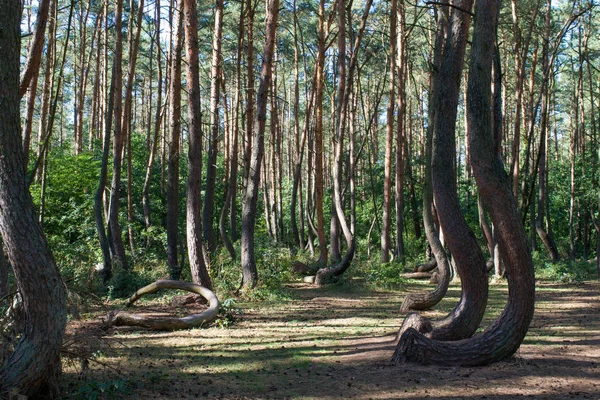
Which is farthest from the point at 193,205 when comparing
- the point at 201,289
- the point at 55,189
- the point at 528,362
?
the point at 55,189

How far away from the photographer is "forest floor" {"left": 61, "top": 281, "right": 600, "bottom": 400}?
537cm

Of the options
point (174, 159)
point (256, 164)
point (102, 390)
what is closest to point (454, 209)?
point (102, 390)

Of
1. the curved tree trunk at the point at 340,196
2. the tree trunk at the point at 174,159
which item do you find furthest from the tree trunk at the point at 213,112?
the curved tree trunk at the point at 340,196

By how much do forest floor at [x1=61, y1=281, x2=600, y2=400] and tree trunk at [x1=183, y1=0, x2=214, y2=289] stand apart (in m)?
1.29

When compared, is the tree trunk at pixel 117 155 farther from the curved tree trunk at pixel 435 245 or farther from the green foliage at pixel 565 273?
the green foliage at pixel 565 273

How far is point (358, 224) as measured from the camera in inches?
1242

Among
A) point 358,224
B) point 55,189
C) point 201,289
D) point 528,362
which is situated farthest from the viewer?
point 358,224

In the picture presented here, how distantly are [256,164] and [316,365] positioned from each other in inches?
290

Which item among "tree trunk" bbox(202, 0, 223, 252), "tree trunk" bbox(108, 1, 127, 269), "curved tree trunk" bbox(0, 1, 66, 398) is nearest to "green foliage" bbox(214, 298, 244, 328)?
"tree trunk" bbox(202, 0, 223, 252)

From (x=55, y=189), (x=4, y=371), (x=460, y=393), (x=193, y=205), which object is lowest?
(x=460, y=393)

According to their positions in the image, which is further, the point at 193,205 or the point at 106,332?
the point at 193,205

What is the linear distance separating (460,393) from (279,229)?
1042 inches

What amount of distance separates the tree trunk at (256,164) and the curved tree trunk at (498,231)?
7.25m

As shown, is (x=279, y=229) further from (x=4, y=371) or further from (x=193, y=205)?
(x=4, y=371)
